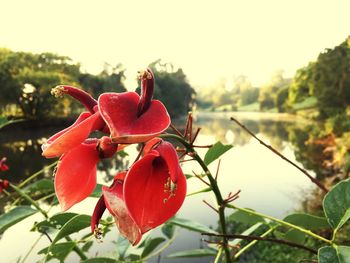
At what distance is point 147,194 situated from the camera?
0.77ft

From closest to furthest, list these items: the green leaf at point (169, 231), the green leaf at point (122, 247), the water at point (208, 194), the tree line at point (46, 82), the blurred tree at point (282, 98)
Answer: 1. the green leaf at point (122, 247)
2. the green leaf at point (169, 231)
3. the water at point (208, 194)
4. the tree line at point (46, 82)
5. the blurred tree at point (282, 98)

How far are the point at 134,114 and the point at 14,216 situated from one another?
304 mm

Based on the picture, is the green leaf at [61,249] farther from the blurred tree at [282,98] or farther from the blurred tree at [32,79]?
the blurred tree at [282,98]

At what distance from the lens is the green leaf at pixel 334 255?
29 cm

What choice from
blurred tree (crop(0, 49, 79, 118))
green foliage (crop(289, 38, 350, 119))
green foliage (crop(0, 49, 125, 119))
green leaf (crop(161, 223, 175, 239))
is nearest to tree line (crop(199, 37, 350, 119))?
green foliage (crop(289, 38, 350, 119))

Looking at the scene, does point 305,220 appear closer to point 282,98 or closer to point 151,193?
point 151,193

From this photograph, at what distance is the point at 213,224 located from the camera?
16.6 ft

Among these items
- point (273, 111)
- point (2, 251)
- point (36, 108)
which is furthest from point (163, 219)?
point (273, 111)

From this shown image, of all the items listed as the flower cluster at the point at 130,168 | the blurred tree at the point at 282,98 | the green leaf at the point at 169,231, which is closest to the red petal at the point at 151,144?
the flower cluster at the point at 130,168

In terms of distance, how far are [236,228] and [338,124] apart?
9566 mm

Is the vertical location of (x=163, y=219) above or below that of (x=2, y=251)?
above

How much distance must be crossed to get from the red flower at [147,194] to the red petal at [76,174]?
2 cm

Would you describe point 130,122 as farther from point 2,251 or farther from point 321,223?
point 2,251

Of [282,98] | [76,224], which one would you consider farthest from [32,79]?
[282,98]
